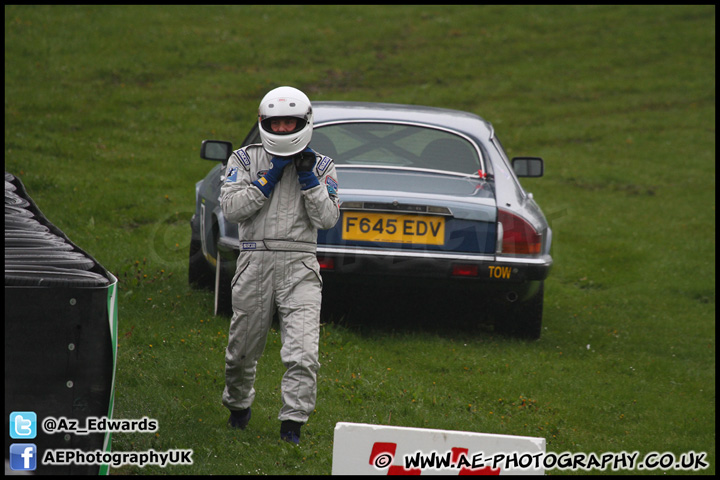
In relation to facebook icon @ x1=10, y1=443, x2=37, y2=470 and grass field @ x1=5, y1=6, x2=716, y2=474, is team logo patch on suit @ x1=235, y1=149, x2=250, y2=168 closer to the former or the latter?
grass field @ x1=5, y1=6, x2=716, y2=474

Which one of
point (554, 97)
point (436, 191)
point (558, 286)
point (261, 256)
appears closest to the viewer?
point (261, 256)

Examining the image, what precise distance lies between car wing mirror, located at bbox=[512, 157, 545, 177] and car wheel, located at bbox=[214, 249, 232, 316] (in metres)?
2.66

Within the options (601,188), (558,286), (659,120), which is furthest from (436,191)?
(659,120)

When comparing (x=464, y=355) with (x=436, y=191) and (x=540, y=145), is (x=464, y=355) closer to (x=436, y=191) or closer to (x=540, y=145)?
(x=436, y=191)

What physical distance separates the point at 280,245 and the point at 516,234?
2.20 m

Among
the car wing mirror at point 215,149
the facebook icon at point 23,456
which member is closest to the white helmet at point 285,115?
the facebook icon at point 23,456

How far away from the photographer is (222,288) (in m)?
6.18

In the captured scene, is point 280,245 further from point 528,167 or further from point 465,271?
point 528,167

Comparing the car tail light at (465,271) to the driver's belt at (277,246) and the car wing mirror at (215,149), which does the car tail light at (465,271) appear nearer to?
the driver's belt at (277,246)

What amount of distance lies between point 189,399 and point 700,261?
836cm

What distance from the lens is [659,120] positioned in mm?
20859

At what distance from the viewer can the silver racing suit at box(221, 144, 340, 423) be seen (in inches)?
170

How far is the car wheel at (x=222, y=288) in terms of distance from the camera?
238 inches

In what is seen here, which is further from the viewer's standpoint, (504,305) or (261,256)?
(504,305)
